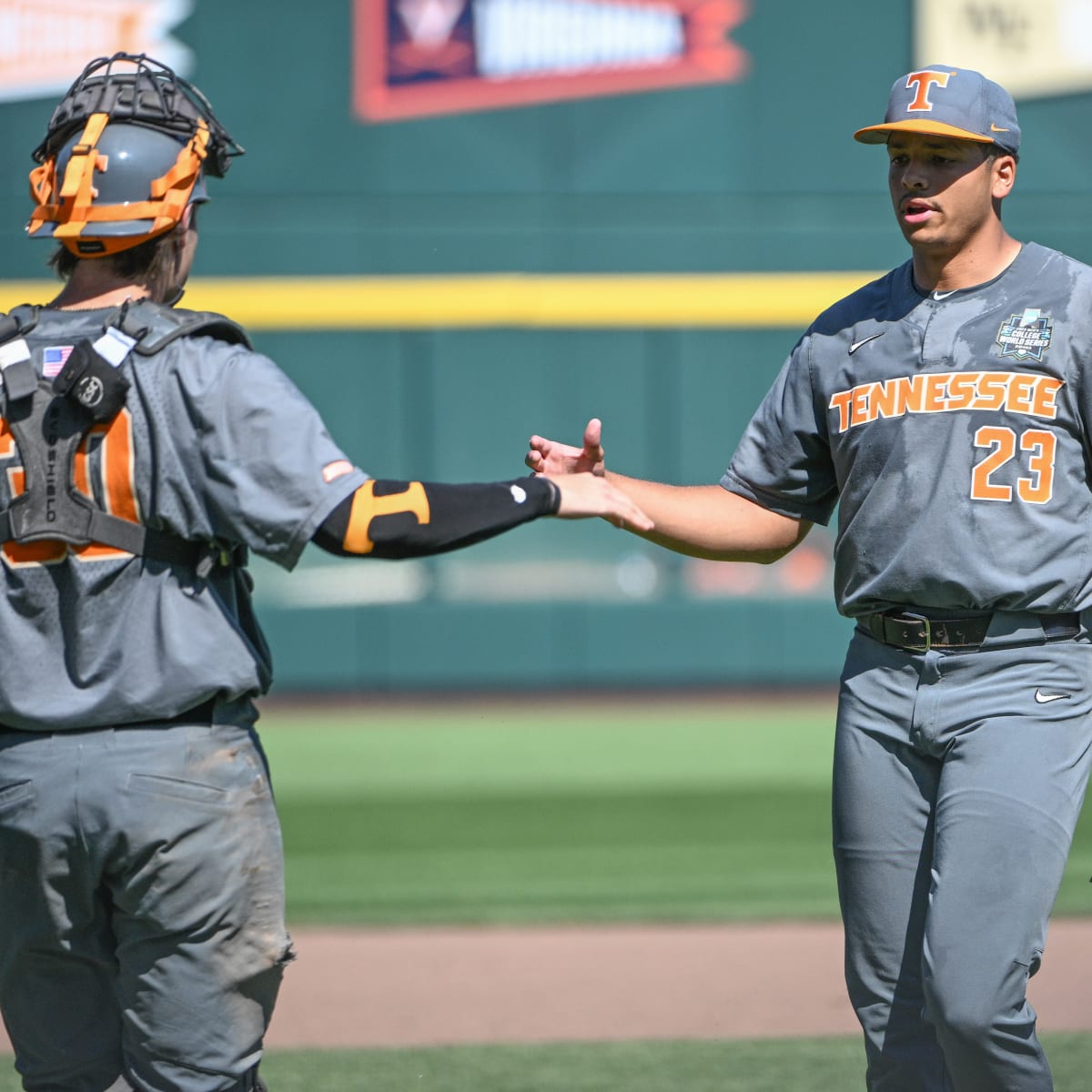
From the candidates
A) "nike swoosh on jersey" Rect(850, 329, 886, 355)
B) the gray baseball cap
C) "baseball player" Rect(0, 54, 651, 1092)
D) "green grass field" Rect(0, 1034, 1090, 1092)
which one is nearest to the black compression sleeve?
"baseball player" Rect(0, 54, 651, 1092)

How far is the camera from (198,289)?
16.8 meters

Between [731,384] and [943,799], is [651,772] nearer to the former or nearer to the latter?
[731,384]

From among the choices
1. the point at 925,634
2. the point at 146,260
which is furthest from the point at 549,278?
the point at 146,260

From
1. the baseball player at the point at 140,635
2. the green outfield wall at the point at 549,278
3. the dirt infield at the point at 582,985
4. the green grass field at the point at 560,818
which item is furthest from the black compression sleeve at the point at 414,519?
the green outfield wall at the point at 549,278

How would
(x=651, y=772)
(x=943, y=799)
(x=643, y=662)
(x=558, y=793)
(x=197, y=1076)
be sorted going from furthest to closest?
(x=643, y=662)
(x=651, y=772)
(x=558, y=793)
(x=943, y=799)
(x=197, y=1076)

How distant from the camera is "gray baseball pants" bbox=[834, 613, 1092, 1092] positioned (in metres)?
3.35

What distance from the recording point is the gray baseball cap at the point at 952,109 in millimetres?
3672

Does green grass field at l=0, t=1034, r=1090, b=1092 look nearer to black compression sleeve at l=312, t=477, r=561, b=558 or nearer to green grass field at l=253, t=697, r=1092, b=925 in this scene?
green grass field at l=253, t=697, r=1092, b=925

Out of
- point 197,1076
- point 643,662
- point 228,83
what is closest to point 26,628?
point 197,1076

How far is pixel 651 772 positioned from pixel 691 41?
8915 millimetres

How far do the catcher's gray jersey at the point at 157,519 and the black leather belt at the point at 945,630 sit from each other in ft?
4.27

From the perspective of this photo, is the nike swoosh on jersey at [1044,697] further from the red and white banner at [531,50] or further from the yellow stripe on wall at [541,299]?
the red and white banner at [531,50]

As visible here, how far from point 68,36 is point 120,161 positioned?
15.3 m

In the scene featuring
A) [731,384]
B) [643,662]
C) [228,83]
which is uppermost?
[228,83]
